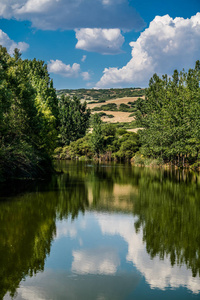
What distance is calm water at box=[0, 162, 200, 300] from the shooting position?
11.2m

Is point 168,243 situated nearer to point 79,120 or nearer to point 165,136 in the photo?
point 165,136

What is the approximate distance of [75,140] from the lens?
110m

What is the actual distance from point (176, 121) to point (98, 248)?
53.9 metres

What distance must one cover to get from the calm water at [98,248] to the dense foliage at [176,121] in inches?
1349

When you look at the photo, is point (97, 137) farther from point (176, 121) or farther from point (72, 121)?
point (176, 121)

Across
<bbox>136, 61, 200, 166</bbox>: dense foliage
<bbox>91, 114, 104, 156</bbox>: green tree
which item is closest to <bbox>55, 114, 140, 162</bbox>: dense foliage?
<bbox>91, 114, 104, 156</bbox>: green tree

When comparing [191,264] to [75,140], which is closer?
[191,264]

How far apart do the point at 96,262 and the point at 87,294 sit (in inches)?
119

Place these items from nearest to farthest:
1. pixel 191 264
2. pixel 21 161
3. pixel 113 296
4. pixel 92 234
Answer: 1. pixel 113 296
2. pixel 191 264
3. pixel 92 234
4. pixel 21 161

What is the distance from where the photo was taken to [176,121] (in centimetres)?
6631

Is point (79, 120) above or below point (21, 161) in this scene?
above

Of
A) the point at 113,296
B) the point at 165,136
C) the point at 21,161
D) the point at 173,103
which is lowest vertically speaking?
the point at 113,296

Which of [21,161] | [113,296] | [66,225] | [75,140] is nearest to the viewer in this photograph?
[113,296]

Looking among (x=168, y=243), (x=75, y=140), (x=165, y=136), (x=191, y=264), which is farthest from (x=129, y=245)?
(x=75, y=140)
